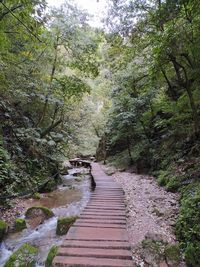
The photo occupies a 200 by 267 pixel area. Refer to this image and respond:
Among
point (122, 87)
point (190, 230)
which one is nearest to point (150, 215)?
point (190, 230)

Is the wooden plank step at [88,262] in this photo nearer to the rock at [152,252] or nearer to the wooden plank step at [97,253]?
the wooden plank step at [97,253]

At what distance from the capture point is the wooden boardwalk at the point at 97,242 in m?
2.77

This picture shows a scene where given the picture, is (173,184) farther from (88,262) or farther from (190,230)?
(88,262)

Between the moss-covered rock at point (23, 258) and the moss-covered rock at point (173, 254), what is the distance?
93.4 inches

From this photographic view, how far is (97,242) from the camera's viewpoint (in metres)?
3.24

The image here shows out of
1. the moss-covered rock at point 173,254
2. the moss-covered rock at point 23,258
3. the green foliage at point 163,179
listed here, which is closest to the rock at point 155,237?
the moss-covered rock at point 173,254

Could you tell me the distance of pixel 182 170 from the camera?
21.5 feet

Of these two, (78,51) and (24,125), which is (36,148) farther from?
(78,51)

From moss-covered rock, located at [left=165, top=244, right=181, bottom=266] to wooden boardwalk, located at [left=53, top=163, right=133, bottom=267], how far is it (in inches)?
26.0

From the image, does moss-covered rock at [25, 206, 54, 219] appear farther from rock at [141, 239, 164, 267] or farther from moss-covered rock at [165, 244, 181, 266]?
moss-covered rock at [165, 244, 181, 266]

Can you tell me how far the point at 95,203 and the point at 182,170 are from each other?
2.92m

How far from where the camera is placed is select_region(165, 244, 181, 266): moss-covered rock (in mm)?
3167

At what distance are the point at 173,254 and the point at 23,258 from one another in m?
2.60

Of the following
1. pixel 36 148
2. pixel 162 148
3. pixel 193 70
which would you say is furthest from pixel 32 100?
pixel 193 70
